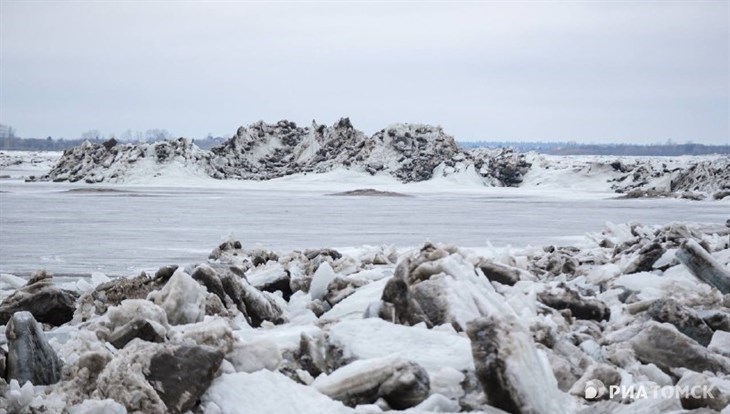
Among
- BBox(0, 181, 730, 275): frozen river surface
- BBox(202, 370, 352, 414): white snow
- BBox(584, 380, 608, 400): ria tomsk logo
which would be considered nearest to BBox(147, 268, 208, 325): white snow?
BBox(202, 370, 352, 414): white snow

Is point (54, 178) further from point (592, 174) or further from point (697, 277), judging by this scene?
point (697, 277)

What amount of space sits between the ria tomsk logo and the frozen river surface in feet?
19.2

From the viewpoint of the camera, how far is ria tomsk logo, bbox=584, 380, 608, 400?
3906 millimetres

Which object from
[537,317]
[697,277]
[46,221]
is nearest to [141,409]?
[537,317]

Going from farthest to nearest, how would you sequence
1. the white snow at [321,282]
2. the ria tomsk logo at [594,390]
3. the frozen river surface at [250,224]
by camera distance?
the frozen river surface at [250,224]
the white snow at [321,282]
the ria tomsk logo at [594,390]

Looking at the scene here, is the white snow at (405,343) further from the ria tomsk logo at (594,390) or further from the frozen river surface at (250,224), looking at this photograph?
the frozen river surface at (250,224)

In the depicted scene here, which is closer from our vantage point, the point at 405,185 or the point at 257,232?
the point at 257,232

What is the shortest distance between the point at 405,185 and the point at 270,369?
3189 centimetres

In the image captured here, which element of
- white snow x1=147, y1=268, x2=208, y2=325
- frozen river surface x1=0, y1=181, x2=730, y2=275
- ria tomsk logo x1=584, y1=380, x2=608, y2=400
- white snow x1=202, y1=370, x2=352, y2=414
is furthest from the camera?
frozen river surface x1=0, y1=181, x2=730, y2=275

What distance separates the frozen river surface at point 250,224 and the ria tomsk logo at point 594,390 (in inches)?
231

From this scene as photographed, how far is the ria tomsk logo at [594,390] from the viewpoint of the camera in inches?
154

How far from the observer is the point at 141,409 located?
349 centimetres

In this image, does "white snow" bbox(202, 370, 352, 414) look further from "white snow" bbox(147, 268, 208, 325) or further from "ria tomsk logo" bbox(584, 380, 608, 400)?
"ria tomsk logo" bbox(584, 380, 608, 400)

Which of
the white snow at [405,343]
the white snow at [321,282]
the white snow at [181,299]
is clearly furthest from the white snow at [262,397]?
the white snow at [321,282]
